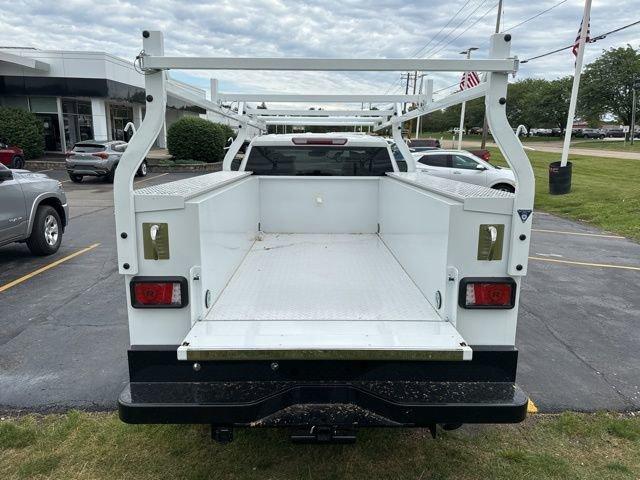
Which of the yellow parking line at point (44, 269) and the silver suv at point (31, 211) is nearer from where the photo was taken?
the yellow parking line at point (44, 269)

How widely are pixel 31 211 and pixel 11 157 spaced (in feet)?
54.4

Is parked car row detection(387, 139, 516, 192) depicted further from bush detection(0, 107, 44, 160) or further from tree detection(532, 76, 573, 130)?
tree detection(532, 76, 573, 130)

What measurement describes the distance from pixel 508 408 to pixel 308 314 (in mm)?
1191

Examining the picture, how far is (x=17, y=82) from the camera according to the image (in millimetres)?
26672

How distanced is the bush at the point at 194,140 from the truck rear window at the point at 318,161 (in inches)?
847

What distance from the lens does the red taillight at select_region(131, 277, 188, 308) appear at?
2.70 metres

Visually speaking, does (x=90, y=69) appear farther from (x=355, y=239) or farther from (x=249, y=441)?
(x=249, y=441)

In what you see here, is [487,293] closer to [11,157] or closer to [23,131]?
[11,157]

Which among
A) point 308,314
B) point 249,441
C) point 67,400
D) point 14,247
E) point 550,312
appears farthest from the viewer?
point 14,247

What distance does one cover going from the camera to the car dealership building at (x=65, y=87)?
2650 centimetres

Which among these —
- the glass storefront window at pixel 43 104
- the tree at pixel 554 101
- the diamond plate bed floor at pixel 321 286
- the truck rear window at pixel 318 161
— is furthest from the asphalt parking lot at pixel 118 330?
the tree at pixel 554 101

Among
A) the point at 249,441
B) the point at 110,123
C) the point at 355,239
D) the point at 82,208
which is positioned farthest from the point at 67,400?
the point at 110,123

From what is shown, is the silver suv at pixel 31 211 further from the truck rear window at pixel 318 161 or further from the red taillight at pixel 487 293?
the red taillight at pixel 487 293

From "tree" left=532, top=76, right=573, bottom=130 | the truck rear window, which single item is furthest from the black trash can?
"tree" left=532, top=76, right=573, bottom=130
